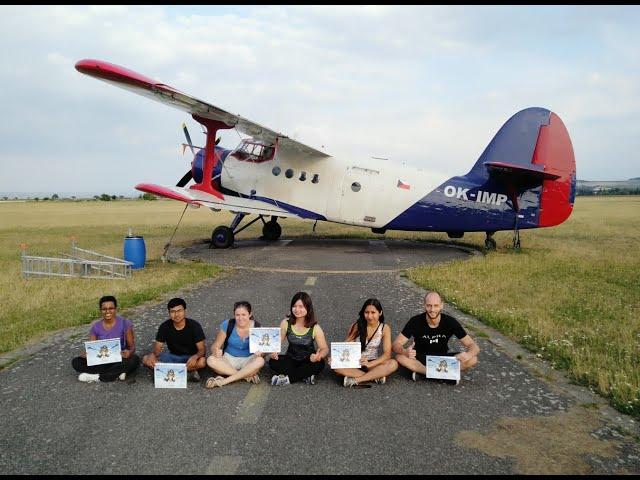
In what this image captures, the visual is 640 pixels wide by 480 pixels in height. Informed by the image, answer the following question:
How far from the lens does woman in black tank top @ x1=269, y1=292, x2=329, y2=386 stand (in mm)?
5699

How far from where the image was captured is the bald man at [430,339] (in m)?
5.83

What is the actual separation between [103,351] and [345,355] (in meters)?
2.94

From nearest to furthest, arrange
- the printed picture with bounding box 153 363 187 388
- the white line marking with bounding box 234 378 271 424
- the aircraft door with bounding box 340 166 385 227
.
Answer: the white line marking with bounding box 234 378 271 424 < the printed picture with bounding box 153 363 187 388 < the aircraft door with bounding box 340 166 385 227

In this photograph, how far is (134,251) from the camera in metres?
13.1

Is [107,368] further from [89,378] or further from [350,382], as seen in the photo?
[350,382]

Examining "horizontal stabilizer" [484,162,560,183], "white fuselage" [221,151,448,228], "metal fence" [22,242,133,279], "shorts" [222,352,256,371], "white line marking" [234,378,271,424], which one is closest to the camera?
"white line marking" [234,378,271,424]

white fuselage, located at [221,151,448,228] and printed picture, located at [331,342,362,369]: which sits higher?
white fuselage, located at [221,151,448,228]

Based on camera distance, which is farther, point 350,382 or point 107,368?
point 107,368

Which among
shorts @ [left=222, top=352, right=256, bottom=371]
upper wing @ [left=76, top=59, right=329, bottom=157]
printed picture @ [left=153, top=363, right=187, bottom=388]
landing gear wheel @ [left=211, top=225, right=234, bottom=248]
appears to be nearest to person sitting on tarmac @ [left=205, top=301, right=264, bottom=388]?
shorts @ [left=222, top=352, right=256, bottom=371]

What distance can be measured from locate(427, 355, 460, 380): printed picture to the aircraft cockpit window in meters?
13.2

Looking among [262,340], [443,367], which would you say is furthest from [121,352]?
[443,367]

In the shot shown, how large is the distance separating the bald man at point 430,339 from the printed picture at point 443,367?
119mm

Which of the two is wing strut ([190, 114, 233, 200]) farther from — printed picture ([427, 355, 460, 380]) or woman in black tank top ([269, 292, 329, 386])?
printed picture ([427, 355, 460, 380])

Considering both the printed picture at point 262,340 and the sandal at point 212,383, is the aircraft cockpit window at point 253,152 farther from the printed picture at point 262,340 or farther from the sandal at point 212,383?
the sandal at point 212,383
